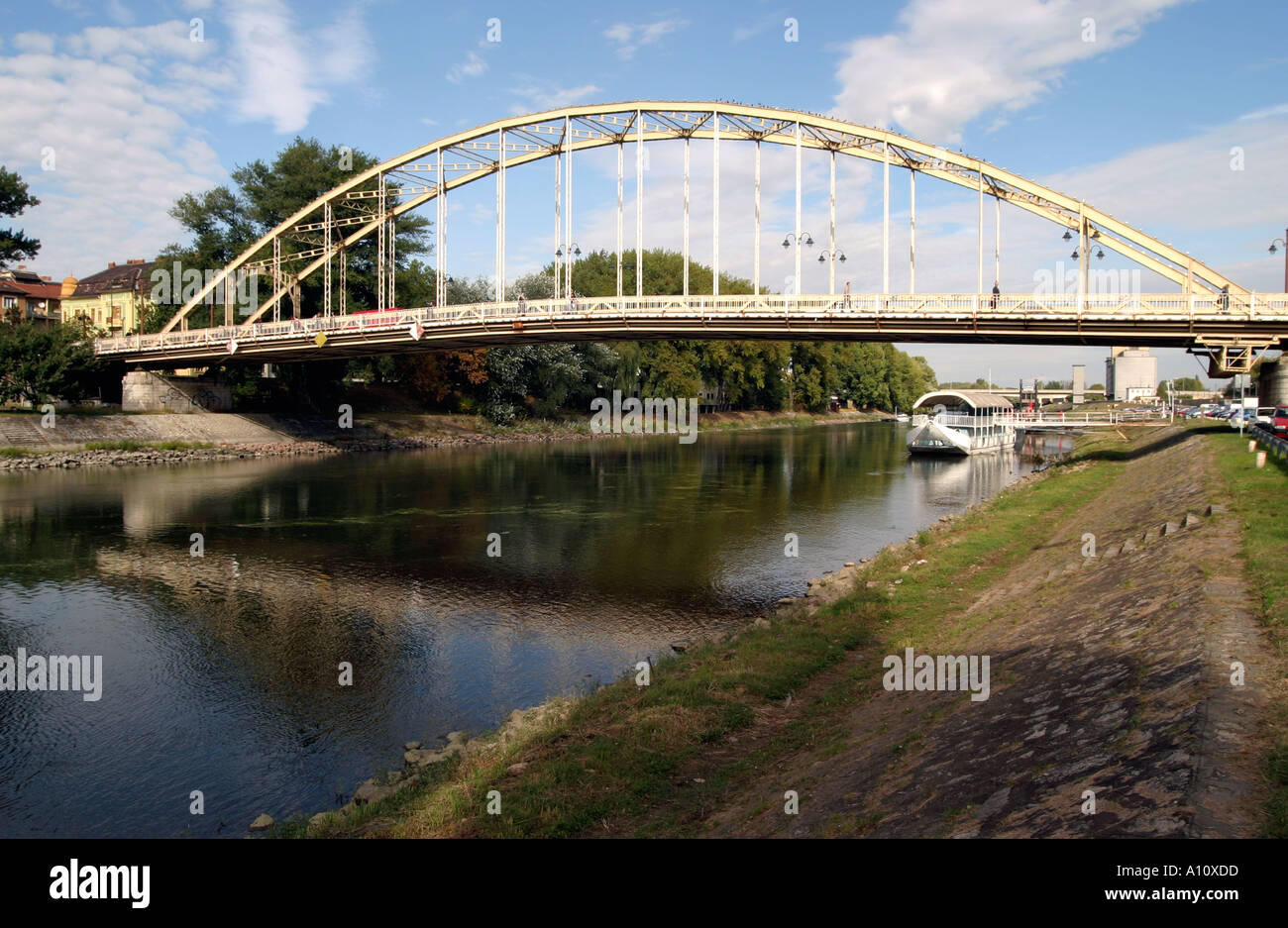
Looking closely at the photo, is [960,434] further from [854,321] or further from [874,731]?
[874,731]

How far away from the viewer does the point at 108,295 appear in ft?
345

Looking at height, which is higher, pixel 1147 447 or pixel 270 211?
pixel 270 211

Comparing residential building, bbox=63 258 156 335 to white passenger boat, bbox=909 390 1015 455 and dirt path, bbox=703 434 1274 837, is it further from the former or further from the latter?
dirt path, bbox=703 434 1274 837

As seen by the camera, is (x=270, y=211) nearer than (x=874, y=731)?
No

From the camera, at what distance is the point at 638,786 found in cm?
895

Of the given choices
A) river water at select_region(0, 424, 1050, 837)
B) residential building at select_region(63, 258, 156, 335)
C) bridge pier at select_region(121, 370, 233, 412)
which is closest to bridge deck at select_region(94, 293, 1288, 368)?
river water at select_region(0, 424, 1050, 837)

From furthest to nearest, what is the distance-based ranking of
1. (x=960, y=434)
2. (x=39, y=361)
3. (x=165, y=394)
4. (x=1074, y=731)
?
(x=960, y=434), (x=165, y=394), (x=39, y=361), (x=1074, y=731)

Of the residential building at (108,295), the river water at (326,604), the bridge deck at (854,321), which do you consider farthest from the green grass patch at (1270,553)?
the residential building at (108,295)

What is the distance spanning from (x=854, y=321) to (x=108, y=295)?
4250 inches

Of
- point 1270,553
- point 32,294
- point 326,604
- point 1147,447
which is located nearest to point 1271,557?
point 1270,553

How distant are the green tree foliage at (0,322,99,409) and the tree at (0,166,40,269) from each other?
495 cm

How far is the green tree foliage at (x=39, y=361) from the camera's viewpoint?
5231 cm

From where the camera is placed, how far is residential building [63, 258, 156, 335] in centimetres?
10181
